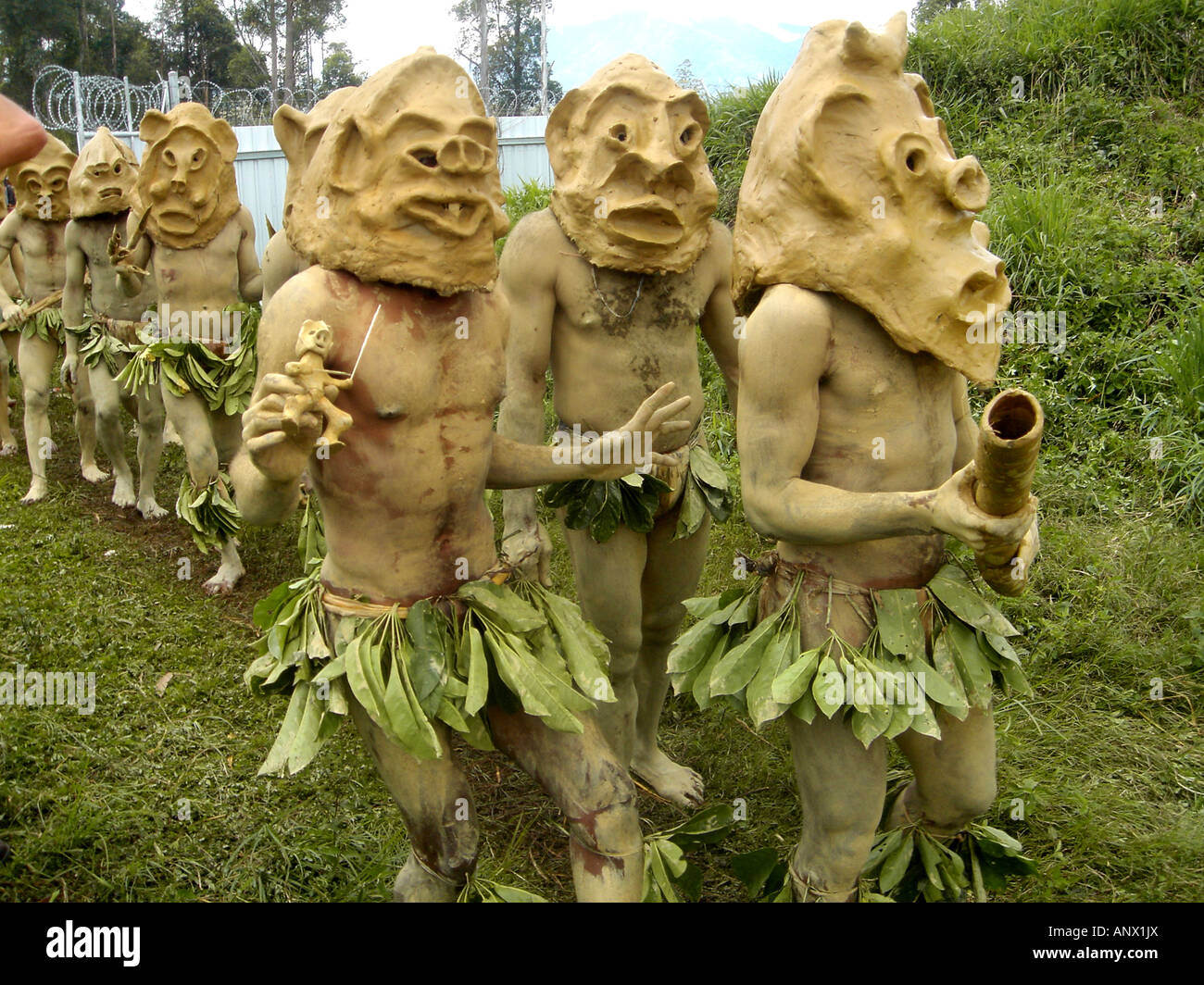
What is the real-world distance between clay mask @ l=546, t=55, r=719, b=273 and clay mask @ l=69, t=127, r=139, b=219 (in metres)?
4.44

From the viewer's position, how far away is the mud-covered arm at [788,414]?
255 centimetres

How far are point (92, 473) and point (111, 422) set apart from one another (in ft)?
3.80

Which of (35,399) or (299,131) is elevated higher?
(299,131)

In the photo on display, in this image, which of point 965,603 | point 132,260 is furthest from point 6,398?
point 965,603

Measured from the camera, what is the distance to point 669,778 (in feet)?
14.1

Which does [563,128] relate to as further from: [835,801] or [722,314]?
[835,801]

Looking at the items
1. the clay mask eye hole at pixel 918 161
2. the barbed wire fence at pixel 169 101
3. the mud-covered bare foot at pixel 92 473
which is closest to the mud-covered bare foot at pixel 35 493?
the mud-covered bare foot at pixel 92 473

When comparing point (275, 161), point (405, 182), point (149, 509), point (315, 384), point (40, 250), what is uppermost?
point (275, 161)

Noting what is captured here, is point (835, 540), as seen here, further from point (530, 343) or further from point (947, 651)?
point (530, 343)

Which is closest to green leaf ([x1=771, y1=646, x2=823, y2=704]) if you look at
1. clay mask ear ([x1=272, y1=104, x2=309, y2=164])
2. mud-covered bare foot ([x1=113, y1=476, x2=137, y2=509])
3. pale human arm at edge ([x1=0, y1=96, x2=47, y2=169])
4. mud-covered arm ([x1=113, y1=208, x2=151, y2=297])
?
clay mask ear ([x1=272, y1=104, x2=309, y2=164])

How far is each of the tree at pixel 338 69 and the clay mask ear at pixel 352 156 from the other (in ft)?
51.4

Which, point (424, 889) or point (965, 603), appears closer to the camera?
point (965, 603)

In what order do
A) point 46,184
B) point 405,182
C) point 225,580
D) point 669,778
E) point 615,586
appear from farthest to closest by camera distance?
point 46,184 → point 225,580 → point 669,778 → point 615,586 → point 405,182

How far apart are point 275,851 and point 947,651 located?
2.51m
